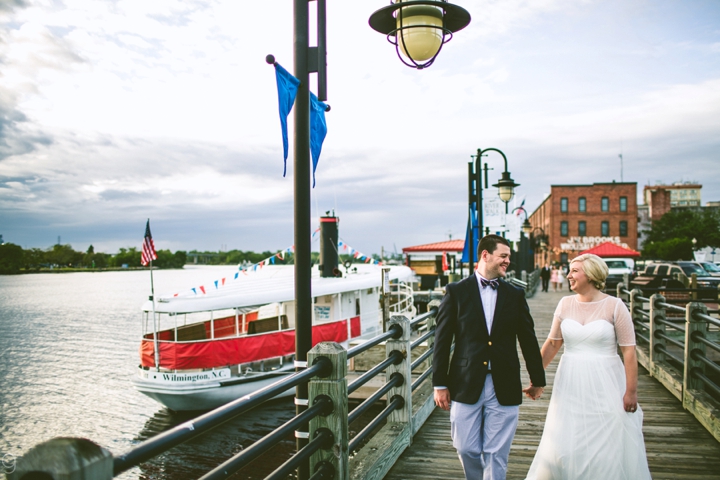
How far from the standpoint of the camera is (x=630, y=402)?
3.89 metres

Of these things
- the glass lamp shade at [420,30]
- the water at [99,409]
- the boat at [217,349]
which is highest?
the glass lamp shade at [420,30]

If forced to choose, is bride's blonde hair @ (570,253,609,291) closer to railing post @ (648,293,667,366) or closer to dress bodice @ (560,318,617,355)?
dress bodice @ (560,318,617,355)

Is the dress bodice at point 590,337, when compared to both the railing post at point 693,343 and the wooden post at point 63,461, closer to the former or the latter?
the railing post at point 693,343

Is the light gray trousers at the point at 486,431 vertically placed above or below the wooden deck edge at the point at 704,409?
above

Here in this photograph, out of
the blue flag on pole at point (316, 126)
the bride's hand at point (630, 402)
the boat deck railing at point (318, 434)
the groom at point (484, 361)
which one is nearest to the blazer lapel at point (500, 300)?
the groom at point (484, 361)

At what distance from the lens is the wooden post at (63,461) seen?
160 centimetres

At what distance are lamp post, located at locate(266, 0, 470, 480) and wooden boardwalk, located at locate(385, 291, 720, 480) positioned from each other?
162cm

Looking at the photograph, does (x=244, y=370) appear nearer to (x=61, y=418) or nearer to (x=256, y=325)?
(x=256, y=325)

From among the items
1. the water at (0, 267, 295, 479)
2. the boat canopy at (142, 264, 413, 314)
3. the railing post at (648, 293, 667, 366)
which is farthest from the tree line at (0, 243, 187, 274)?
the railing post at (648, 293, 667, 366)

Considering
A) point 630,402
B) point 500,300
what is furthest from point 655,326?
point 500,300

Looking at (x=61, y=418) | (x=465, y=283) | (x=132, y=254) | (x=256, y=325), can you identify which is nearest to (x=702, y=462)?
(x=465, y=283)

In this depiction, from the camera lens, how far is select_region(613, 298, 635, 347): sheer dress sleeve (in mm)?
3922

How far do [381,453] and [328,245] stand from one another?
63.5 ft

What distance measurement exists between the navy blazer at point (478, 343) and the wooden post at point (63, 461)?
249 cm
